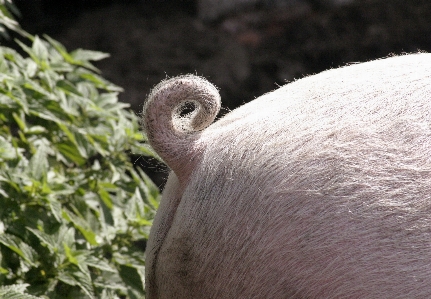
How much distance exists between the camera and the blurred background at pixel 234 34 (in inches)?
187

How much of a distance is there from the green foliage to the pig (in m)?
0.52

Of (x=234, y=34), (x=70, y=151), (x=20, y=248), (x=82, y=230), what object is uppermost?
(x=234, y=34)

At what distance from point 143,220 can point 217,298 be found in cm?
77

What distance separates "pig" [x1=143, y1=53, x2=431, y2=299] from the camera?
114 cm

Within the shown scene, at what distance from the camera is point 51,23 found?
500 centimetres

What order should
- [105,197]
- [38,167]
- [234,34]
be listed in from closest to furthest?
[38,167] < [105,197] < [234,34]

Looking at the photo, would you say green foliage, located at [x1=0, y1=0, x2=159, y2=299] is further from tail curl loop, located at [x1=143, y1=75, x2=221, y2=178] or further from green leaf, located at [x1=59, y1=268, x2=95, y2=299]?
tail curl loop, located at [x1=143, y1=75, x2=221, y2=178]

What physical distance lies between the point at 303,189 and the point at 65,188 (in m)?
1.02

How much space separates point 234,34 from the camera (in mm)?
5148

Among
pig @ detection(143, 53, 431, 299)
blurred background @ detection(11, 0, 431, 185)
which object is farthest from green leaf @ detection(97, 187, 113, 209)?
blurred background @ detection(11, 0, 431, 185)

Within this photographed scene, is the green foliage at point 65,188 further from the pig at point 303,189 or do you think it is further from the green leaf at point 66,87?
the pig at point 303,189

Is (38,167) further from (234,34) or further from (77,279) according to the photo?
(234,34)

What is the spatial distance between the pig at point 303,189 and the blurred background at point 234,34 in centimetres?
320

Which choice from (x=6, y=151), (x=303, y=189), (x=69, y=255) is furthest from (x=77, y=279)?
(x=303, y=189)
